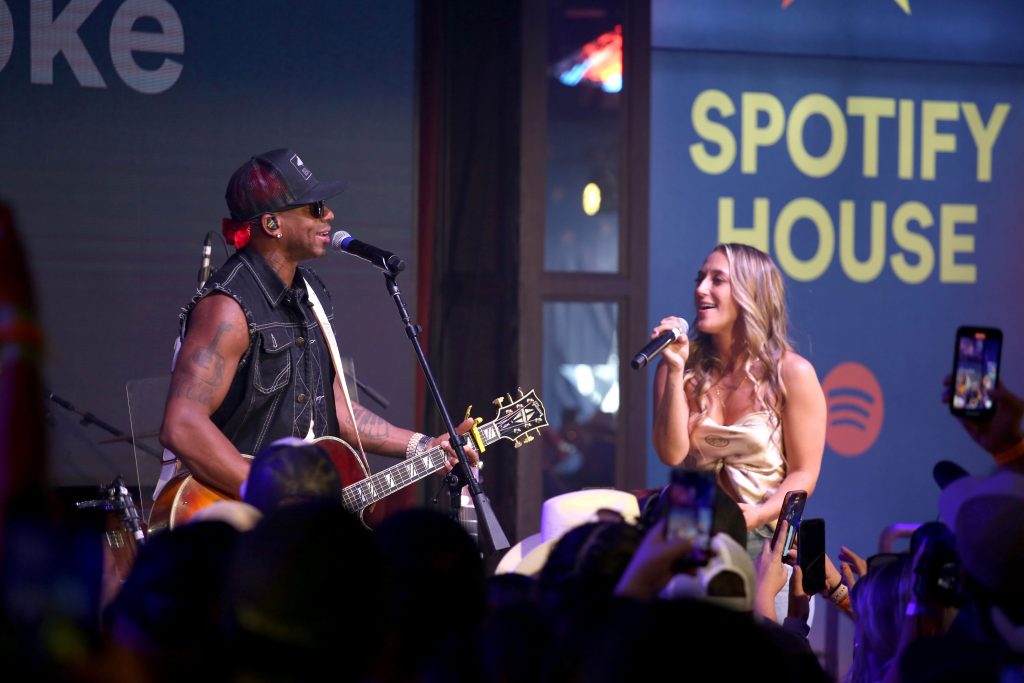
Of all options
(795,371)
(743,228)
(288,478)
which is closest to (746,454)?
(795,371)

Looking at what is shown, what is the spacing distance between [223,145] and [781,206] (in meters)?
2.87

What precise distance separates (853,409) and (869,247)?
2.86 ft

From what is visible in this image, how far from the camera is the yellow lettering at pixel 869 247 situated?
6461 millimetres

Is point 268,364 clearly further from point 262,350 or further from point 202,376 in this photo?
point 202,376

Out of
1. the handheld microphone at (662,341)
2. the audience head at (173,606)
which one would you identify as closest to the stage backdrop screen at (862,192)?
the handheld microphone at (662,341)

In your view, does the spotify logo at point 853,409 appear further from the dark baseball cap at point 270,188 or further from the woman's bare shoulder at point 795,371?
the dark baseball cap at point 270,188

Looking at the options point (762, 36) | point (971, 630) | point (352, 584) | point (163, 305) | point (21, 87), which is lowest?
point (971, 630)

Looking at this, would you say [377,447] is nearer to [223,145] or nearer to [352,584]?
[223,145]

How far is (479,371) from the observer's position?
5637 millimetres

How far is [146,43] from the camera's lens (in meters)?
5.68

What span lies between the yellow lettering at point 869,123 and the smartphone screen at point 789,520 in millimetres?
3858

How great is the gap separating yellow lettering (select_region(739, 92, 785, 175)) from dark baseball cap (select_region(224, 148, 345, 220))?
111 inches

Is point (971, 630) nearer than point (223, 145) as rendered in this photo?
Yes

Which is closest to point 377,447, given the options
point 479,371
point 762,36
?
point 479,371
